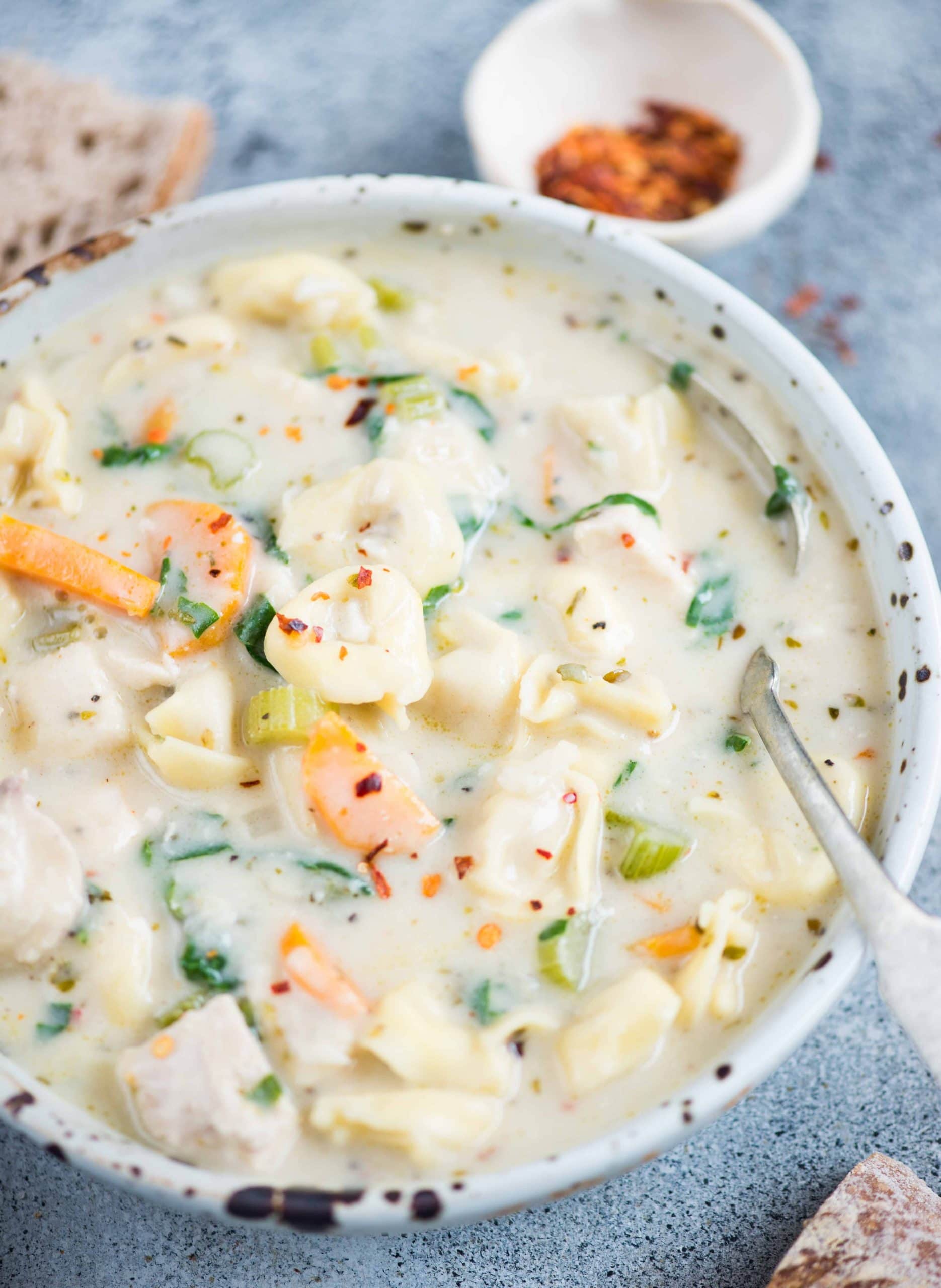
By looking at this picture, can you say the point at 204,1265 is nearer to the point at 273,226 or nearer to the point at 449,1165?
the point at 449,1165

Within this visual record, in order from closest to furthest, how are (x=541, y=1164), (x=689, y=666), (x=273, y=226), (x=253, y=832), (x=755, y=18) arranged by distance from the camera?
1. (x=541, y=1164)
2. (x=253, y=832)
3. (x=689, y=666)
4. (x=273, y=226)
5. (x=755, y=18)

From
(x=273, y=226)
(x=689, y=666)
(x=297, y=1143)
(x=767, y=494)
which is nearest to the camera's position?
(x=297, y=1143)

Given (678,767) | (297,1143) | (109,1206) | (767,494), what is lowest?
(109,1206)

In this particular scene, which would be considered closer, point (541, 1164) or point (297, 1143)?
point (541, 1164)

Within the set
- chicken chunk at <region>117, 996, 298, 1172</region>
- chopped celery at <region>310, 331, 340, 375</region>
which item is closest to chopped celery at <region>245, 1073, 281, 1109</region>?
chicken chunk at <region>117, 996, 298, 1172</region>

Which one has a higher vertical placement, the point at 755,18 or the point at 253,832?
the point at 755,18

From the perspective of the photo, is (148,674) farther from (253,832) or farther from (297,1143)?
(297,1143)

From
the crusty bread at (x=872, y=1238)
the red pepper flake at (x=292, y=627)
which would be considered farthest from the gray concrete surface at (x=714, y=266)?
the red pepper flake at (x=292, y=627)

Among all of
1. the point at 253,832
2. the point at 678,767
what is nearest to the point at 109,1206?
the point at 253,832
